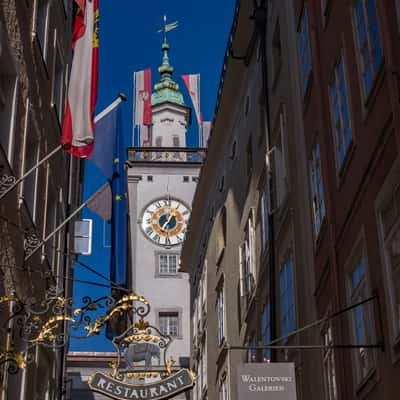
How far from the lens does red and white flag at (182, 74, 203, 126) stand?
64.0 metres

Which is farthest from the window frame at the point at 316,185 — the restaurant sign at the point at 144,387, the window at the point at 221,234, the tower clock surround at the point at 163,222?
the tower clock surround at the point at 163,222

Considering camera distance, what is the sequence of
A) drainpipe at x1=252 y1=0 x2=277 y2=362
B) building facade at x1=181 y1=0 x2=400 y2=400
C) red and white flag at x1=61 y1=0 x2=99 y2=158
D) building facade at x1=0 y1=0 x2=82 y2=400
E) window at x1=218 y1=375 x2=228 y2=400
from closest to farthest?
1. building facade at x1=181 y1=0 x2=400 y2=400
2. red and white flag at x1=61 y1=0 x2=99 y2=158
3. building facade at x1=0 y1=0 x2=82 y2=400
4. drainpipe at x1=252 y1=0 x2=277 y2=362
5. window at x1=218 y1=375 x2=228 y2=400

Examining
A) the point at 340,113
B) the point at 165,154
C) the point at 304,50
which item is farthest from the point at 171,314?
the point at 340,113

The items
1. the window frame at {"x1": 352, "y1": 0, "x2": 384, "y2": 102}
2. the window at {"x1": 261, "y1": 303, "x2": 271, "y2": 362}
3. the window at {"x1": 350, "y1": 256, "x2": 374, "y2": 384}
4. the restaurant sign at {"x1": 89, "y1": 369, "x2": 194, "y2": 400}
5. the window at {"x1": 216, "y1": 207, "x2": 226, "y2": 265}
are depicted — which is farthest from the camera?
the window at {"x1": 216, "y1": 207, "x2": 226, "y2": 265}

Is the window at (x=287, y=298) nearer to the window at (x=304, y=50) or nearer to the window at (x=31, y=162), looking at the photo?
the window at (x=304, y=50)

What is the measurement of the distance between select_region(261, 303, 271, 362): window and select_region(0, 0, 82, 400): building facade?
5.01 meters

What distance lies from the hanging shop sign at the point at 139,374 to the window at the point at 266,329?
9.72 metres

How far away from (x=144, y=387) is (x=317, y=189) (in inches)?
294

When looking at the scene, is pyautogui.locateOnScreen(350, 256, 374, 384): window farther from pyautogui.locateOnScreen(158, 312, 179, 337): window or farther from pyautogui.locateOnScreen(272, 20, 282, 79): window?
pyautogui.locateOnScreen(158, 312, 179, 337): window

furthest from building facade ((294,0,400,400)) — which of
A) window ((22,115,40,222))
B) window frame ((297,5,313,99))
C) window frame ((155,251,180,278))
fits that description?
window frame ((155,251,180,278))

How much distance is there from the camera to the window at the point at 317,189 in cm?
1903

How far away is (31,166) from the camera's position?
1867cm

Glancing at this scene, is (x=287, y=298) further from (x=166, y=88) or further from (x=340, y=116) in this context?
(x=166, y=88)

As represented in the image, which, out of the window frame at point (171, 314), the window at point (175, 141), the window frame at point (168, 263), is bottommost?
the window frame at point (171, 314)
